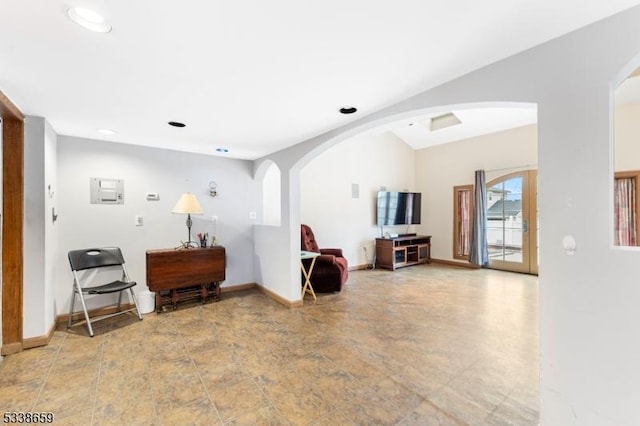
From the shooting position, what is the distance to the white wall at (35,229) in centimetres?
251

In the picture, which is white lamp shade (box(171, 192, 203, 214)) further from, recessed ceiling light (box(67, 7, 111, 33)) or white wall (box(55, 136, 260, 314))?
recessed ceiling light (box(67, 7, 111, 33))

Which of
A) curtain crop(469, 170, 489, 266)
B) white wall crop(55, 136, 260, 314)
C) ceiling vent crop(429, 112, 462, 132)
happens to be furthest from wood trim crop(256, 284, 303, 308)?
ceiling vent crop(429, 112, 462, 132)

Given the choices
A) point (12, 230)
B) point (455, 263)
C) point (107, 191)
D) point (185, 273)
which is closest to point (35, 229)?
point (12, 230)

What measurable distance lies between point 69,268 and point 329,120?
340cm

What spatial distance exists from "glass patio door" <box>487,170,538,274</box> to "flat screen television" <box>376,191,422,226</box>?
1.53m

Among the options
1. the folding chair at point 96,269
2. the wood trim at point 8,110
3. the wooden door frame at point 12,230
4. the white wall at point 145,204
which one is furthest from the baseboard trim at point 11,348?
the wood trim at point 8,110

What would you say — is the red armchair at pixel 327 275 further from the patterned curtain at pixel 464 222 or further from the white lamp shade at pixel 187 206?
the patterned curtain at pixel 464 222

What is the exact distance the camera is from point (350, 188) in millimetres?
5926

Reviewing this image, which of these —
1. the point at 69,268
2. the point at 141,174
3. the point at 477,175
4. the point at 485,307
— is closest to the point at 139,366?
the point at 69,268

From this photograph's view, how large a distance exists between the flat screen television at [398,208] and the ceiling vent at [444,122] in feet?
5.14

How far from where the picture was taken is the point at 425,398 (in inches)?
71.6

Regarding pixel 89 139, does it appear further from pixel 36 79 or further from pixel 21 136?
pixel 36 79

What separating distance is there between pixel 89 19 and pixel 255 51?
0.74 metres

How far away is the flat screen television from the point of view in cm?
613
